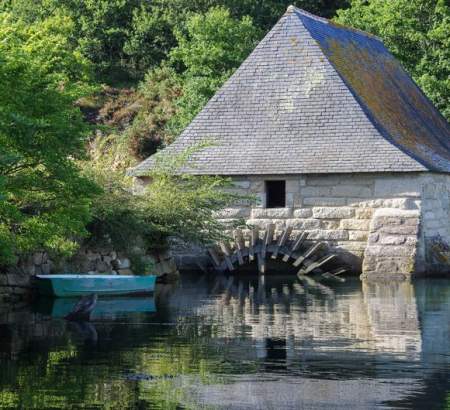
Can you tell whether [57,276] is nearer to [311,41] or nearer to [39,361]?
[39,361]

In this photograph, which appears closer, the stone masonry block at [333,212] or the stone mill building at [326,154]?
the stone mill building at [326,154]

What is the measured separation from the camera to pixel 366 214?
113ft

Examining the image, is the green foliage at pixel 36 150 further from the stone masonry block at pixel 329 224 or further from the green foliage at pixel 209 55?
the green foliage at pixel 209 55

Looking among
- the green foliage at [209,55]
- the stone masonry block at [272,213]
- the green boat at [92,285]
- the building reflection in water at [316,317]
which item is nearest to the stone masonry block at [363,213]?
the stone masonry block at [272,213]

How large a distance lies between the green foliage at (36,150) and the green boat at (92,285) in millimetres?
2021

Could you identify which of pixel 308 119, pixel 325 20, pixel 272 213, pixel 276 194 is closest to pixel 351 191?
pixel 272 213

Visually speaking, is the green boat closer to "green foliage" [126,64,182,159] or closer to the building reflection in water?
the building reflection in water

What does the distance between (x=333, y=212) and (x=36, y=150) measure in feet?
Result: 47.7

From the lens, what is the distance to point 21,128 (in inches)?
805

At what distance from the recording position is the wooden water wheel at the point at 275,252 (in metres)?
34.6

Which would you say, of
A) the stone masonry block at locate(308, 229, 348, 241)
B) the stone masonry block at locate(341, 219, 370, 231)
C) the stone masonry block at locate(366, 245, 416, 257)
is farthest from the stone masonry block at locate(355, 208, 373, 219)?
the stone masonry block at locate(366, 245, 416, 257)

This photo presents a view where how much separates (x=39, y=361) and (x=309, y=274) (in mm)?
19013

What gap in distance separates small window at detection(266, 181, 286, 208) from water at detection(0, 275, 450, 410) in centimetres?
988

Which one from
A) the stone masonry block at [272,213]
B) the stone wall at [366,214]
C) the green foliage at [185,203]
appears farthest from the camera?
the stone masonry block at [272,213]
